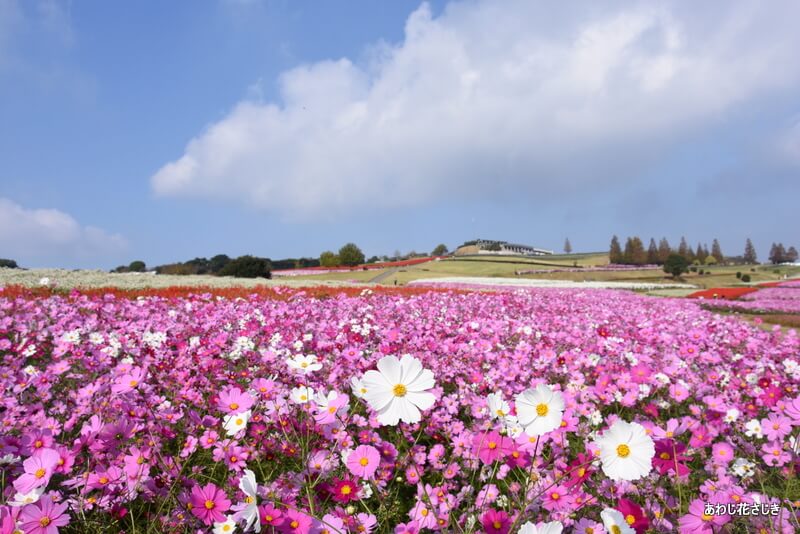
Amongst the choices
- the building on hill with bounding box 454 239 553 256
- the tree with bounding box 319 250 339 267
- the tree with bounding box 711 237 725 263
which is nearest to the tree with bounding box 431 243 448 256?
the building on hill with bounding box 454 239 553 256

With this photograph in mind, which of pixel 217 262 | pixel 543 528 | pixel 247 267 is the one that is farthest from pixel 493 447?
pixel 217 262

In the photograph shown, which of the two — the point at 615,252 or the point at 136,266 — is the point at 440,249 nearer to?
the point at 615,252

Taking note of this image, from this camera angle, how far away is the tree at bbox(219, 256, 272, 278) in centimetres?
3200

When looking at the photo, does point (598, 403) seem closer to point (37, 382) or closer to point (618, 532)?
point (618, 532)

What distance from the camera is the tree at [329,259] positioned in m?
65.7

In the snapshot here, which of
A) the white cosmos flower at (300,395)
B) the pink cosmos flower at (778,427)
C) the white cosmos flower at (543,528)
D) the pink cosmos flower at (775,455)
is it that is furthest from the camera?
the pink cosmos flower at (778,427)

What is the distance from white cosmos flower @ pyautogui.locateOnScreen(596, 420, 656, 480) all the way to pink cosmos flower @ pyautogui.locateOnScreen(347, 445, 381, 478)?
76 cm

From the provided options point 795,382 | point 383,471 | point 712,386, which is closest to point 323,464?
point 383,471

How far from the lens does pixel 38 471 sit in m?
1.47

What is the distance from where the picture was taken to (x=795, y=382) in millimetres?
4086

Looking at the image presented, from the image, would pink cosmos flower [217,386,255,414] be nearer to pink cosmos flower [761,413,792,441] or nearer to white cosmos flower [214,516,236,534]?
white cosmos flower [214,516,236,534]

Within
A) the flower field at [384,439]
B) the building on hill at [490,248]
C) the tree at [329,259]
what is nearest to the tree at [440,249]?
the building on hill at [490,248]

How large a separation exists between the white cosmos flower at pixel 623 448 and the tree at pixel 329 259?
212ft

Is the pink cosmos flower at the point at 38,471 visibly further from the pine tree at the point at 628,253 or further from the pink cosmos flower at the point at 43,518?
the pine tree at the point at 628,253
